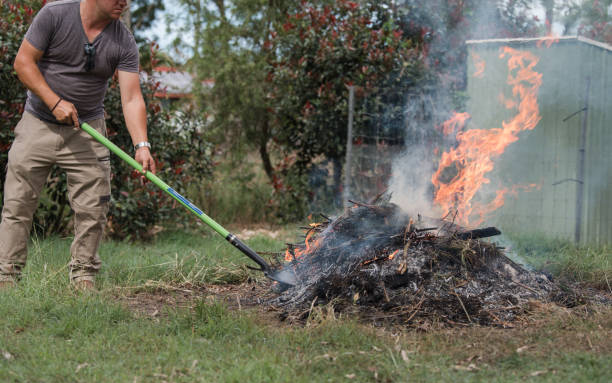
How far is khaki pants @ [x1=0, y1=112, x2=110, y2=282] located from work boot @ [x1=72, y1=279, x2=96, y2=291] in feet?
0.14

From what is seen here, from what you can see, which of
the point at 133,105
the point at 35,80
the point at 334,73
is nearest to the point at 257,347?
the point at 133,105

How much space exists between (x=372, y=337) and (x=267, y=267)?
47.8 inches

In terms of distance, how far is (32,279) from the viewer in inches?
159

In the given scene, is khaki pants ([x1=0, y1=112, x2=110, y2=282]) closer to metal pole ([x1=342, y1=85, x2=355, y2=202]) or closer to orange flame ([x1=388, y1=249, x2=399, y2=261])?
orange flame ([x1=388, y1=249, x2=399, y2=261])

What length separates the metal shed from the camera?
6.65m

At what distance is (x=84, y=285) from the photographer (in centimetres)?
403

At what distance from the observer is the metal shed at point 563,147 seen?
6648mm

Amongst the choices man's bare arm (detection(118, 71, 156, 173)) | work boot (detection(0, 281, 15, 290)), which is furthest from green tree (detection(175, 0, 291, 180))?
work boot (detection(0, 281, 15, 290))

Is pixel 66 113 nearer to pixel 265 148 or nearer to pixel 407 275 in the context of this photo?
pixel 407 275

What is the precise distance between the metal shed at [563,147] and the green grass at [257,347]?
3.47 m

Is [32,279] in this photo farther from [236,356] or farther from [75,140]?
[236,356]

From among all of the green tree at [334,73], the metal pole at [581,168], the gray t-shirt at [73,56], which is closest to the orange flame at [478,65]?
the green tree at [334,73]

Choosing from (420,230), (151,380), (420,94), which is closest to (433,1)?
(420,94)

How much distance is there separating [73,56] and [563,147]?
18.7 ft
